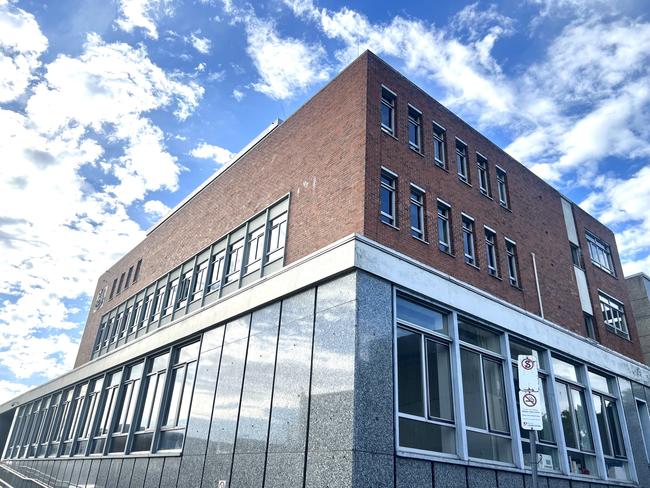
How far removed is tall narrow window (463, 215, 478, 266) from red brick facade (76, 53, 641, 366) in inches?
7.4

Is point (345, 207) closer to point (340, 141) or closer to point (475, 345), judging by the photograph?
point (340, 141)

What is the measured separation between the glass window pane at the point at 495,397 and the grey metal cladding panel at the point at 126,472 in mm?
12245

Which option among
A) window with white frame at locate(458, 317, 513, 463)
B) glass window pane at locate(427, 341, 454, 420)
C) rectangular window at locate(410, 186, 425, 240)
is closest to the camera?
glass window pane at locate(427, 341, 454, 420)

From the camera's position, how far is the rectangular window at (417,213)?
14.5 metres

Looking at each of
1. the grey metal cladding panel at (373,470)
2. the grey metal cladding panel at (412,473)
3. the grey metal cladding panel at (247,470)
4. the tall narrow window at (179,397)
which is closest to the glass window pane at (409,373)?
the grey metal cladding panel at (412,473)

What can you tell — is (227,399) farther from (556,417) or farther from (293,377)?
(556,417)

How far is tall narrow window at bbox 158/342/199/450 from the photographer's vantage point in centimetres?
1627

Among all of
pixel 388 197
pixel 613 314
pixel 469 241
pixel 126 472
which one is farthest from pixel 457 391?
pixel 613 314

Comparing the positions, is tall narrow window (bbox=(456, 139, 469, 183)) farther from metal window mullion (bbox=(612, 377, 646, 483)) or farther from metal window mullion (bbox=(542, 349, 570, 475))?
metal window mullion (bbox=(612, 377, 646, 483))

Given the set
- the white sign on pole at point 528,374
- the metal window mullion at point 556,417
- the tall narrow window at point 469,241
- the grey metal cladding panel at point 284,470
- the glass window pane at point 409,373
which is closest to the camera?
the white sign on pole at point 528,374

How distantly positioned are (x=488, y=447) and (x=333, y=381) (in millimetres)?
5007

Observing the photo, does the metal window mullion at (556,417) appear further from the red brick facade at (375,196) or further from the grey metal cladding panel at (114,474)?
the grey metal cladding panel at (114,474)

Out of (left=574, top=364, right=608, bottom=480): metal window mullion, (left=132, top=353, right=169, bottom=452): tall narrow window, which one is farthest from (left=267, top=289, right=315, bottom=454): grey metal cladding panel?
(left=574, top=364, right=608, bottom=480): metal window mullion

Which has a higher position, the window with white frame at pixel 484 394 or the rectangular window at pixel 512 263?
the rectangular window at pixel 512 263
